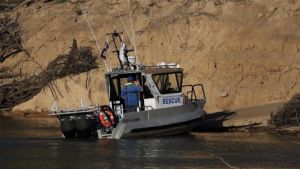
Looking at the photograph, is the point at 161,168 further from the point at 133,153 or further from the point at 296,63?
the point at 296,63

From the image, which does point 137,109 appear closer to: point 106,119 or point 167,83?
point 106,119

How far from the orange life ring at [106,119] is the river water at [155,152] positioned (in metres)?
0.69

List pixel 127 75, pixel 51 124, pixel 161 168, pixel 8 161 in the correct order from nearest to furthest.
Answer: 1. pixel 161 168
2. pixel 8 161
3. pixel 127 75
4. pixel 51 124

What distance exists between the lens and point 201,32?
39.8 meters

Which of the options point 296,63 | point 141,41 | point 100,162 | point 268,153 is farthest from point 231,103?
point 100,162

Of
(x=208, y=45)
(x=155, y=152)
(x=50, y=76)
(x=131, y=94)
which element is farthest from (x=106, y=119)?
(x=50, y=76)

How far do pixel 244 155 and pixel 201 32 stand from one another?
14.6 metres

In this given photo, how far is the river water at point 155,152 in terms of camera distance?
24.3 meters

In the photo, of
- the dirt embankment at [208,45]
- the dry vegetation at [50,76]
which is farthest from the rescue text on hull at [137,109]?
the dry vegetation at [50,76]

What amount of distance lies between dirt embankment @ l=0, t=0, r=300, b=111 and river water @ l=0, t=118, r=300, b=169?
5736mm

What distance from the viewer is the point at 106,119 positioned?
29484 millimetres

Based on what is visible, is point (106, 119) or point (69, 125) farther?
point (69, 125)

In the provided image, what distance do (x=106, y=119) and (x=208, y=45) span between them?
10670 mm

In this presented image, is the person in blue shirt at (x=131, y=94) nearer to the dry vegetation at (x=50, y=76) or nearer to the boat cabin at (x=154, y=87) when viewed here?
the boat cabin at (x=154, y=87)
